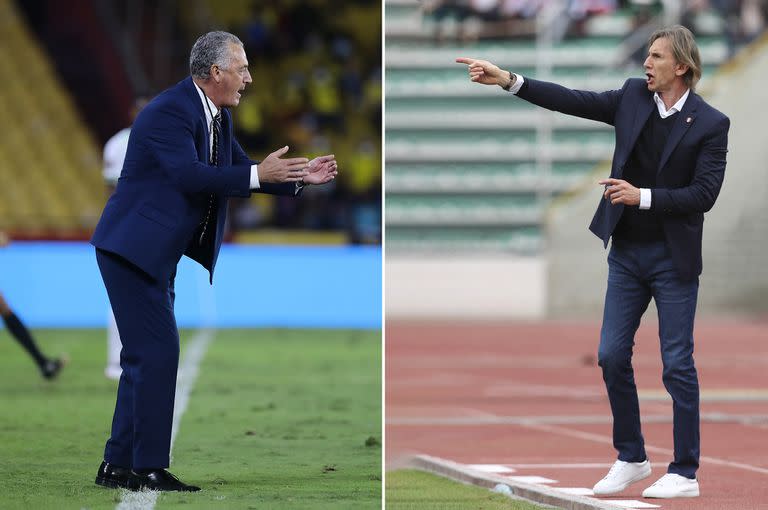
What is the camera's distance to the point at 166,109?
291 inches

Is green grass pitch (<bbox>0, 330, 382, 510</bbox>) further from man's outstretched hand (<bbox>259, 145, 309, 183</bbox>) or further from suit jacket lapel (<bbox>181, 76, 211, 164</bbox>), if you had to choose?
suit jacket lapel (<bbox>181, 76, 211, 164</bbox>)

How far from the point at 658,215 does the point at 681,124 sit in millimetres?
448

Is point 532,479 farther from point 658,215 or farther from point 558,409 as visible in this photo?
point 558,409

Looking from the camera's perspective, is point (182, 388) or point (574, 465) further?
point (182, 388)

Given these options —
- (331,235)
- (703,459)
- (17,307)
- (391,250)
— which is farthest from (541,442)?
(391,250)

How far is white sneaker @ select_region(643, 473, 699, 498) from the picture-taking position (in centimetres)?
759

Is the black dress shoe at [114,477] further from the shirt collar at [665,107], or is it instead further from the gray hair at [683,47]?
the gray hair at [683,47]

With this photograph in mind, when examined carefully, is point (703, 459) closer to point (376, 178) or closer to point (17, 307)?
point (17, 307)

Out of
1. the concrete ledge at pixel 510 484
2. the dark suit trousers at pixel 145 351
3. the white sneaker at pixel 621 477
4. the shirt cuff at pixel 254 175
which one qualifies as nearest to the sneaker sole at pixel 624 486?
the white sneaker at pixel 621 477

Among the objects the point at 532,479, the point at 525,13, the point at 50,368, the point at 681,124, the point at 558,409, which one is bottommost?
the point at 558,409

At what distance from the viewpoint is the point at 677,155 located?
305 inches

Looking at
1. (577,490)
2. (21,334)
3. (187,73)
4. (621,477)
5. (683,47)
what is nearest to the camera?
(683,47)

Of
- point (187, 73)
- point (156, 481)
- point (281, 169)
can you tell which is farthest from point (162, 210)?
point (187, 73)

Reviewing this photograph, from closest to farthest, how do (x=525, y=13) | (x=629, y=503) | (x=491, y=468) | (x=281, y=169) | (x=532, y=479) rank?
(x=281, y=169) → (x=629, y=503) → (x=532, y=479) → (x=491, y=468) → (x=525, y=13)
